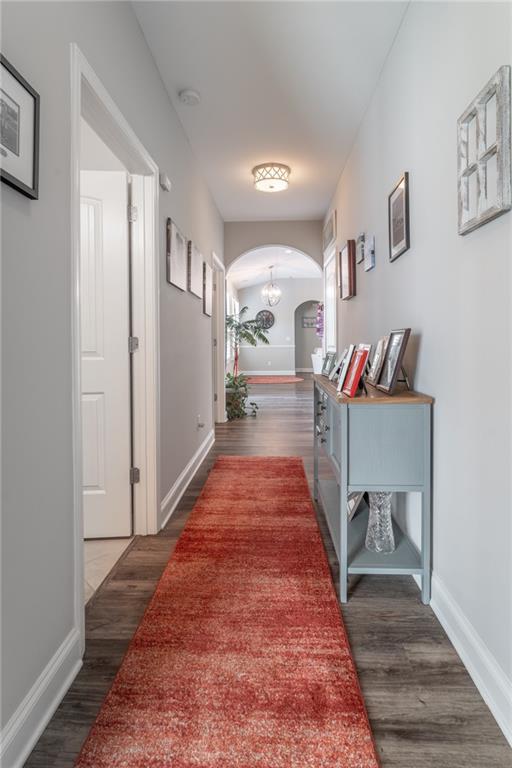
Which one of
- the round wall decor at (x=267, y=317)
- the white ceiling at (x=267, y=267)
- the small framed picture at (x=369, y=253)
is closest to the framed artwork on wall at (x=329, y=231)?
the small framed picture at (x=369, y=253)

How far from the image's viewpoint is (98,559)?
218 centimetres

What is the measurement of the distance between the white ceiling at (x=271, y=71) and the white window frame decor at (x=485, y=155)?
1.16 metres

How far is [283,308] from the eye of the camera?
13977mm

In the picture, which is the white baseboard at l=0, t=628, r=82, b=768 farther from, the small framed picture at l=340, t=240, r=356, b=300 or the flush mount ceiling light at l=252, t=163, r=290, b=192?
the flush mount ceiling light at l=252, t=163, r=290, b=192

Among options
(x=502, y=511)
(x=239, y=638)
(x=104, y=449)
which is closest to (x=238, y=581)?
(x=239, y=638)

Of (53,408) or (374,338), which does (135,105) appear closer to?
(53,408)

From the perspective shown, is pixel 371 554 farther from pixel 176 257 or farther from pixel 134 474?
pixel 176 257

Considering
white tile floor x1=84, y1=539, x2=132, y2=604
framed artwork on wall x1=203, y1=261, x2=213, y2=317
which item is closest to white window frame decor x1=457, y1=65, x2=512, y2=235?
white tile floor x1=84, y1=539, x2=132, y2=604

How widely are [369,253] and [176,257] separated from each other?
4.13 feet

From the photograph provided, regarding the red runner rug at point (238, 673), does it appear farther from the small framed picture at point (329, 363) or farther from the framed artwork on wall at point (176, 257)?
the framed artwork on wall at point (176, 257)

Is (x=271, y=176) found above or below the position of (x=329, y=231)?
above

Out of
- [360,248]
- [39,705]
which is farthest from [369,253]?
[39,705]

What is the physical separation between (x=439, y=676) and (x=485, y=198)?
56.4 inches

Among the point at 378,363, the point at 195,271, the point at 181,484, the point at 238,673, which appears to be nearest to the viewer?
the point at 238,673
